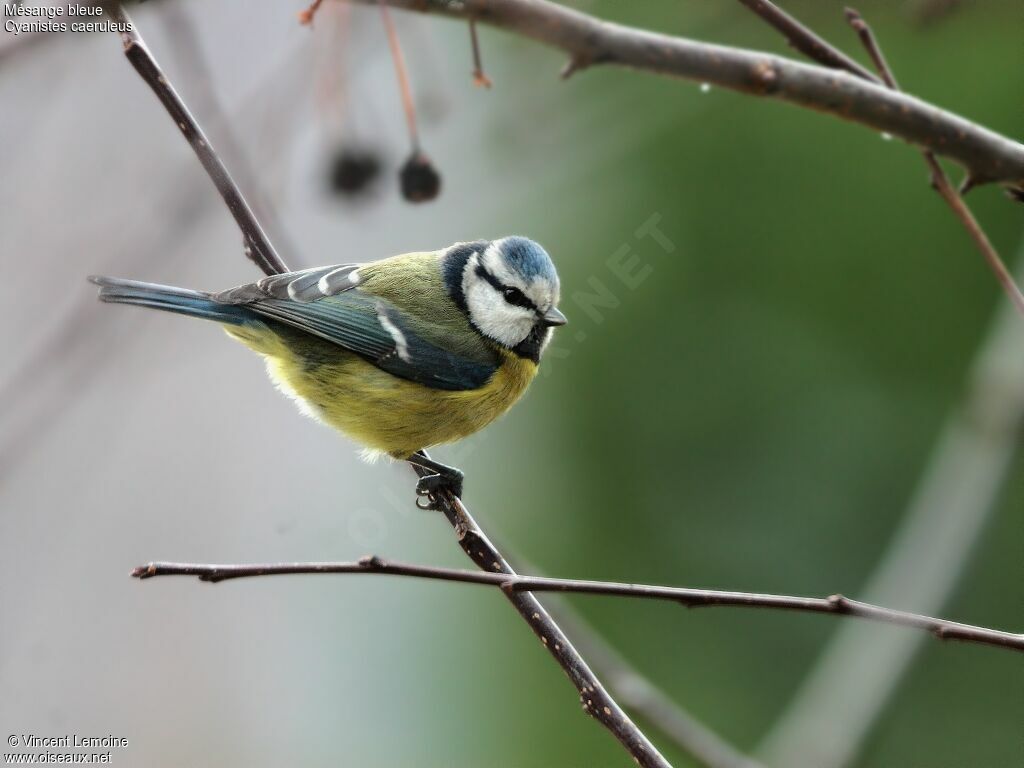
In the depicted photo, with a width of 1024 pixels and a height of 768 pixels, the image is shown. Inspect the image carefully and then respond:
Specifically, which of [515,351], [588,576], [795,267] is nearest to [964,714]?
[588,576]

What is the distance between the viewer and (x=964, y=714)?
12.6 feet

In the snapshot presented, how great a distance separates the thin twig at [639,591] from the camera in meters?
1.07

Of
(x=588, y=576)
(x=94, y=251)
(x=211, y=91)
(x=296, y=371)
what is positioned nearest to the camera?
(x=211, y=91)

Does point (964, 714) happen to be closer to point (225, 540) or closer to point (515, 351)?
point (515, 351)

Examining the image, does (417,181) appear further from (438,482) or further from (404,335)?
(438,482)

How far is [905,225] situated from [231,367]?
3052mm

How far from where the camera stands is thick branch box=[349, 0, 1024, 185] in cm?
168

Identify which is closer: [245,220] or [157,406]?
[245,220]

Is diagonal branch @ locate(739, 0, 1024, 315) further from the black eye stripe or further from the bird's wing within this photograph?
the bird's wing

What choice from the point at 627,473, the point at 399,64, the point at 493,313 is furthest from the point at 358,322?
the point at 627,473

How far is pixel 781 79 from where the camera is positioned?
175 cm

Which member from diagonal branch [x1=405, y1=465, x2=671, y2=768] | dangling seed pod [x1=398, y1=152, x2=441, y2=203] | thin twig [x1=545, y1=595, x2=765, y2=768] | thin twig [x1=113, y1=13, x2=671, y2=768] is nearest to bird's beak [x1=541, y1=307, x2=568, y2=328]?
dangling seed pod [x1=398, y1=152, x2=441, y2=203]

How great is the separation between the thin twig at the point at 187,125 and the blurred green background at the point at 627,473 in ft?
5.64

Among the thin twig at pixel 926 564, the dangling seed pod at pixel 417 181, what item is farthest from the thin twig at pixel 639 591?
the thin twig at pixel 926 564
